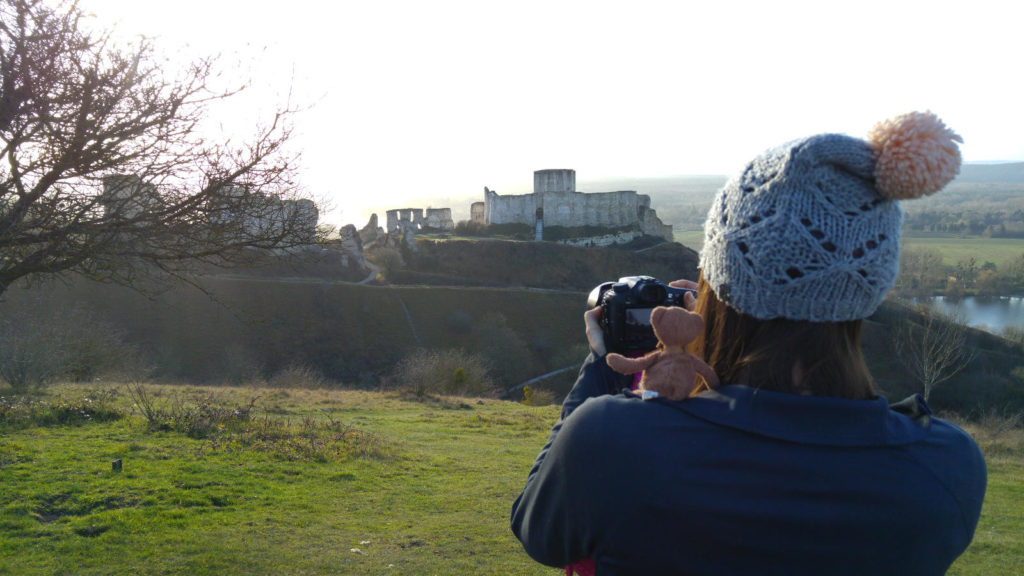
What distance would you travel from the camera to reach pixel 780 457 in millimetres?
1387

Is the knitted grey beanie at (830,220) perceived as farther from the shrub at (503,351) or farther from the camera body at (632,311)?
the shrub at (503,351)

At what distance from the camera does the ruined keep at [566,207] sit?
55.4 metres

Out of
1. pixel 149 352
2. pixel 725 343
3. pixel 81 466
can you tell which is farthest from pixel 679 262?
pixel 725 343

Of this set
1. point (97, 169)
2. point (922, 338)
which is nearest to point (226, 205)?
point (97, 169)

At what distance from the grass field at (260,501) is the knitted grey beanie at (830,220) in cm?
500

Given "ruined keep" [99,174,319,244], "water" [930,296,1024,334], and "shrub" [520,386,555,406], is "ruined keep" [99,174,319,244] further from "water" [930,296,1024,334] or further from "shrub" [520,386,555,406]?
"water" [930,296,1024,334]

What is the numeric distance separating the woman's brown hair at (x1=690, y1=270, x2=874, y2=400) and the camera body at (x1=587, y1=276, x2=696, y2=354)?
52 centimetres

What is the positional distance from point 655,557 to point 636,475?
21cm

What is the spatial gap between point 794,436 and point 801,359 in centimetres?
21

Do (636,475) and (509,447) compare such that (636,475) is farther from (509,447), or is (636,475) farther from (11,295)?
(11,295)

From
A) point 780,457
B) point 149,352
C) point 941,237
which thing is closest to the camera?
point 780,457

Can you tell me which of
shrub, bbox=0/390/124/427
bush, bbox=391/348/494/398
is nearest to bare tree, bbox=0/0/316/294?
shrub, bbox=0/390/124/427

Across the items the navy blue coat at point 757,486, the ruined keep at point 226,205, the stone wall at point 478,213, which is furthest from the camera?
the stone wall at point 478,213

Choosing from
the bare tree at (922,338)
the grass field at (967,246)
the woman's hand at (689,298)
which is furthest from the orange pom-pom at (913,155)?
the grass field at (967,246)
